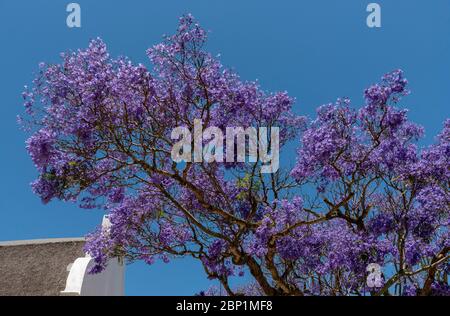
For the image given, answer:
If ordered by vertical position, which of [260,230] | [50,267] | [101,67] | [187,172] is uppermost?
[101,67]

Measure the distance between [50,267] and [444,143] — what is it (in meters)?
12.5

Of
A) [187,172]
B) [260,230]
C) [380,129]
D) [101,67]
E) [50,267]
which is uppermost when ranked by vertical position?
[101,67]

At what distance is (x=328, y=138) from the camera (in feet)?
40.9

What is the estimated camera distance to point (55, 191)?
1273cm

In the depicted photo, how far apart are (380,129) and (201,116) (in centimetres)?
357

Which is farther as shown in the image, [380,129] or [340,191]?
[340,191]

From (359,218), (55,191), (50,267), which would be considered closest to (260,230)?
(359,218)

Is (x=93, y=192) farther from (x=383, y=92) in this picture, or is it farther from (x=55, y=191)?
(x=383, y=92)

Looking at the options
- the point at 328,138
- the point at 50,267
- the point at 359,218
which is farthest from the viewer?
the point at 50,267

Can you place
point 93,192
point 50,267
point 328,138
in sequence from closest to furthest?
1. point 328,138
2. point 93,192
3. point 50,267

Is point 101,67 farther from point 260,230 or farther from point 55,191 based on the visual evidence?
point 260,230

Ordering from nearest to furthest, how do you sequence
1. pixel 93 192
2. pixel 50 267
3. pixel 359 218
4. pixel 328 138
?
pixel 328 138
pixel 93 192
pixel 359 218
pixel 50 267

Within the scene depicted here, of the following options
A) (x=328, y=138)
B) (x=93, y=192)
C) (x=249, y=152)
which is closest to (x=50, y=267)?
(x=93, y=192)

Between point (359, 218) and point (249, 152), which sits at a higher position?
point (249, 152)
